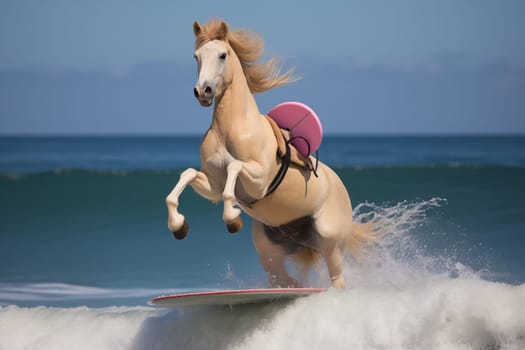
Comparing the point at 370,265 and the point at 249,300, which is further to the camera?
the point at 370,265

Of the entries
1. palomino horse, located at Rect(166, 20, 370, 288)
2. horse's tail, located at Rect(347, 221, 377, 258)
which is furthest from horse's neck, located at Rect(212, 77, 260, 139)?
horse's tail, located at Rect(347, 221, 377, 258)

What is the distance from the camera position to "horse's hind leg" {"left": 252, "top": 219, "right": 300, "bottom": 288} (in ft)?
22.2

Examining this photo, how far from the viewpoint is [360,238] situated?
7098mm

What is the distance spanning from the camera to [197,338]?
624 centimetres

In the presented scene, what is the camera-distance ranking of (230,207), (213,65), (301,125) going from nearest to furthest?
(230,207), (213,65), (301,125)

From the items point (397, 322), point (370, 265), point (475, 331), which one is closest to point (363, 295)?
point (397, 322)

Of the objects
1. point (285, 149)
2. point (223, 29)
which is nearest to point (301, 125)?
point (285, 149)

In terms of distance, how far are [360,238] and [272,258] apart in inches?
29.5

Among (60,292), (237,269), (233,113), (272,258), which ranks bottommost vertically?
(237,269)

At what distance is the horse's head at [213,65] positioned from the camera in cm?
551

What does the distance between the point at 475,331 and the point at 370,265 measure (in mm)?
1806

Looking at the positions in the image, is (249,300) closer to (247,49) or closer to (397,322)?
(397,322)

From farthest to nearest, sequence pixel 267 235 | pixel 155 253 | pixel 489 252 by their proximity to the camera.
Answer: pixel 155 253
pixel 489 252
pixel 267 235

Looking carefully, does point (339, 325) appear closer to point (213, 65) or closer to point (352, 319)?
point (352, 319)
